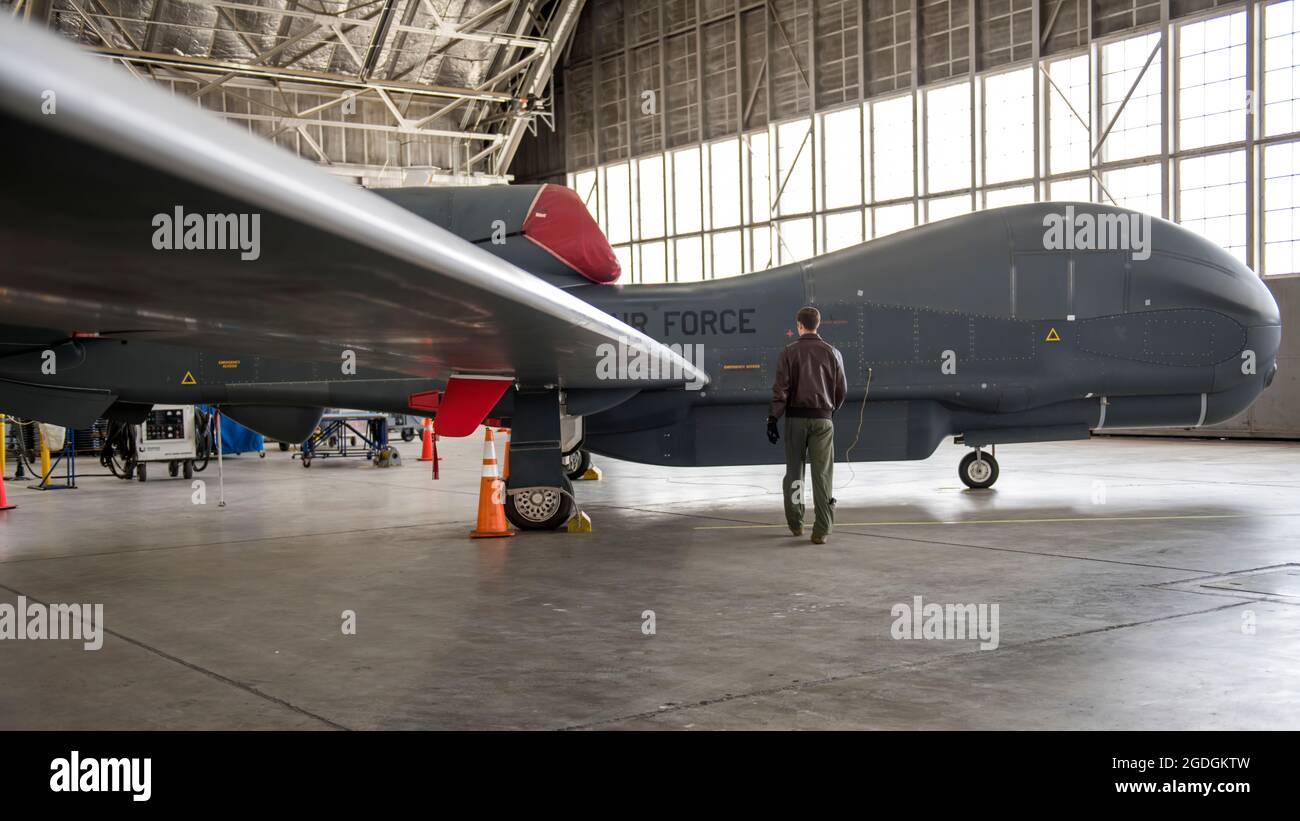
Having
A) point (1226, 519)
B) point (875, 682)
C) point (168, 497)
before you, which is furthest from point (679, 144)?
point (875, 682)

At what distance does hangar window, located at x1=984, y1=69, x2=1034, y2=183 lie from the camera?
928 inches

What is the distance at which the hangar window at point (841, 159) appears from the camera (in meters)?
27.2

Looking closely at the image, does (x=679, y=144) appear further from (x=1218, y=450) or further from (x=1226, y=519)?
(x=1226, y=519)

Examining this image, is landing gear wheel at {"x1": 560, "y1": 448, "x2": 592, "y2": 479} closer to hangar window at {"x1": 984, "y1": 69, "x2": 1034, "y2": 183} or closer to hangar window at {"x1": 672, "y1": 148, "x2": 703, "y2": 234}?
hangar window at {"x1": 984, "y1": 69, "x2": 1034, "y2": 183}

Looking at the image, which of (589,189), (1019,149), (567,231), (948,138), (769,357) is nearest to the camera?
(567,231)

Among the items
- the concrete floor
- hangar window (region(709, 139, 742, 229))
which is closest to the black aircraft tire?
the concrete floor

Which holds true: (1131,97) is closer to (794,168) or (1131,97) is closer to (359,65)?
(794,168)

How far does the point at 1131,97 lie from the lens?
858 inches

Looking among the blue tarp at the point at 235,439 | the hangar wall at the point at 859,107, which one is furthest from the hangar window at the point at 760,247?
the blue tarp at the point at 235,439

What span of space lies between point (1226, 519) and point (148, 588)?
8.48 meters

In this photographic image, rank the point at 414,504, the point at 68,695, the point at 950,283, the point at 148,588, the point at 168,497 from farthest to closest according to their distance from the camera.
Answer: the point at 168,497
the point at 414,504
the point at 950,283
the point at 148,588
the point at 68,695

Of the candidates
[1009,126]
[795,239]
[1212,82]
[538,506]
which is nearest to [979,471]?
[538,506]

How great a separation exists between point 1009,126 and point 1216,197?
5027 mm
